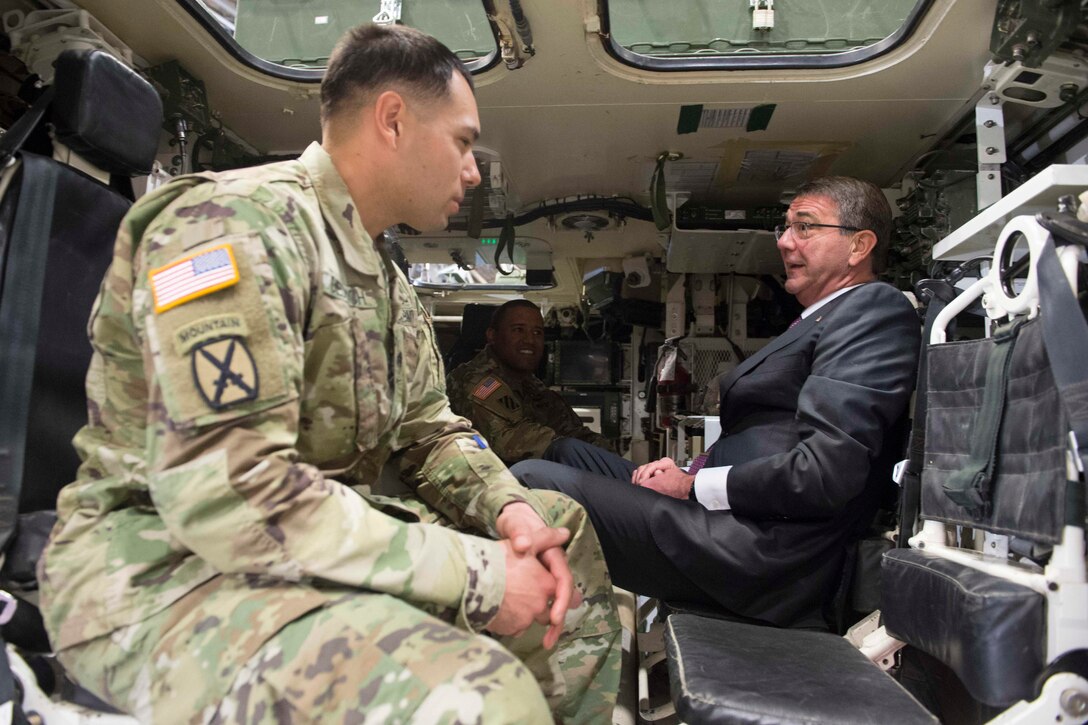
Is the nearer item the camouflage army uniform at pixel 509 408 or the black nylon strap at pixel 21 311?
the black nylon strap at pixel 21 311

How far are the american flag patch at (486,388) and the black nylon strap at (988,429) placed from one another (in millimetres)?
3015

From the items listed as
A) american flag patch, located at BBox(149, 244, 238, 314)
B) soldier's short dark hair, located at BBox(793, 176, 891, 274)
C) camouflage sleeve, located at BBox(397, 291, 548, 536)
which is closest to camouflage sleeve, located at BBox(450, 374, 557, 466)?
soldier's short dark hair, located at BBox(793, 176, 891, 274)

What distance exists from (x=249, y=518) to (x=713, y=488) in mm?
1394

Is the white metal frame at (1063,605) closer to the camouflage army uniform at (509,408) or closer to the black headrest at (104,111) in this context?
→ the black headrest at (104,111)

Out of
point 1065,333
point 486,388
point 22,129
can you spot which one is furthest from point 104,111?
point 486,388

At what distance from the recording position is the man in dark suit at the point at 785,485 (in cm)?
187

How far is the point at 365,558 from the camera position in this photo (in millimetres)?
989

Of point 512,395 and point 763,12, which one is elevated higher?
point 763,12

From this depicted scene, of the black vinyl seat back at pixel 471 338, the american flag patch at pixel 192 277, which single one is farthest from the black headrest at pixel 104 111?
the black vinyl seat back at pixel 471 338

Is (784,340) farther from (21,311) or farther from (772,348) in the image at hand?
(21,311)

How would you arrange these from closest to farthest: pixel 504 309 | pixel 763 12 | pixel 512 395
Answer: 1. pixel 763 12
2. pixel 512 395
3. pixel 504 309

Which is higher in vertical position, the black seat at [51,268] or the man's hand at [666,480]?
the black seat at [51,268]

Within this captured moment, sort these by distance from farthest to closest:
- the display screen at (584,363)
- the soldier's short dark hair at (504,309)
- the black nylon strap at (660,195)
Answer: the display screen at (584,363) < the soldier's short dark hair at (504,309) < the black nylon strap at (660,195)

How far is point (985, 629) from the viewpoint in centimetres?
117
